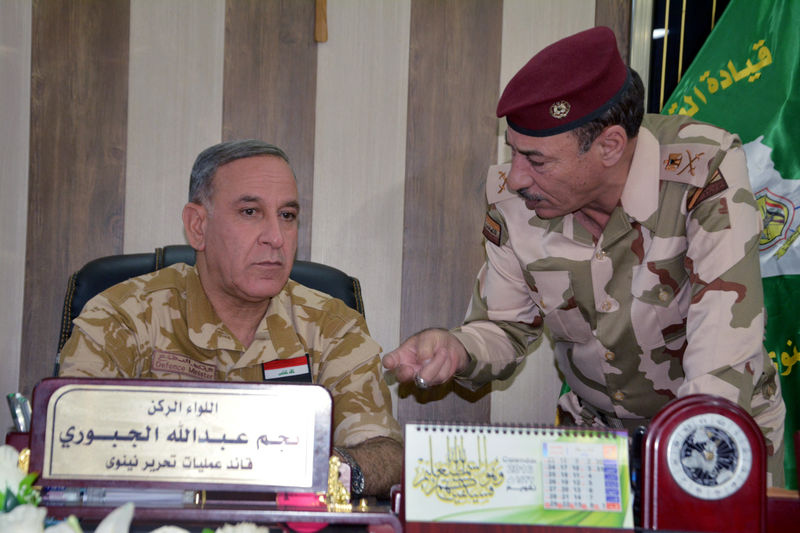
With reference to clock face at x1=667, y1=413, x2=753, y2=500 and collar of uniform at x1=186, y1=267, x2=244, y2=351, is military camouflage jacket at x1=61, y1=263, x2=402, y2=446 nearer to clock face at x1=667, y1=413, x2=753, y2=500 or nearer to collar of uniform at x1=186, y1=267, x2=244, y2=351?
collar of uniform at x1=186, y1=267, x2=244, y2=351

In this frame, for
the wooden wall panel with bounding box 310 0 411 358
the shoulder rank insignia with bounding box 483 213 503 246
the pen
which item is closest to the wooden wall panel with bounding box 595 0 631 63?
the wooden wall panel with bounding box 310 0 411 358

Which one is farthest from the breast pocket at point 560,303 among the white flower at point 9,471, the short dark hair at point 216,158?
the white flower at point 9,471

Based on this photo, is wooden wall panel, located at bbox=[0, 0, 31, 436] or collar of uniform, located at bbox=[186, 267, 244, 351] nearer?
collar of uniform, located at bbox=[186, 267, 244, 351]

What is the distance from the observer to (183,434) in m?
0.95

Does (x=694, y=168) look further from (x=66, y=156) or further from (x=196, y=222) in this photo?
(x=66, y=156)

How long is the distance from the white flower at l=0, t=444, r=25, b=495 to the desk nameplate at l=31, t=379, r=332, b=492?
0.18 meters

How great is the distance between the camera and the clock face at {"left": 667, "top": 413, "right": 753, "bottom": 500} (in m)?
0.94

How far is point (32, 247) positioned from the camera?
2.85 metres

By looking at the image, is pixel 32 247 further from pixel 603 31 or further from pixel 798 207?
pixel 798 207

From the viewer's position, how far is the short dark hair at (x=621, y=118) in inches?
68.4

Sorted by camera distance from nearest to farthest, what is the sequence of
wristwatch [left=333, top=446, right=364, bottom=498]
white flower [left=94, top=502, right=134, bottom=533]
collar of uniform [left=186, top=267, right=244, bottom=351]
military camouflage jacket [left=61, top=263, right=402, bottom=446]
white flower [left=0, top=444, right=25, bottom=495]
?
white flower [left=94, top=502, right=134, bottom=533] < white flower [left=0, top=444, right=25, bottom=495] < wristwatch [left=333, top=446, right=364, bottom=498] < military camouflage jacket [left=61, top=263, right=402, bottom=446] < collar of uniform [left=186, top=267, right=244, bottom=351]

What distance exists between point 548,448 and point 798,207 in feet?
5.76

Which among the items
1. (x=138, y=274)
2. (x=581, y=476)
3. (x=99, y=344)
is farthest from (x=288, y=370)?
(x=581, y=476)

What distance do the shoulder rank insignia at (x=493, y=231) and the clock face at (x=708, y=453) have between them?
1186mm
